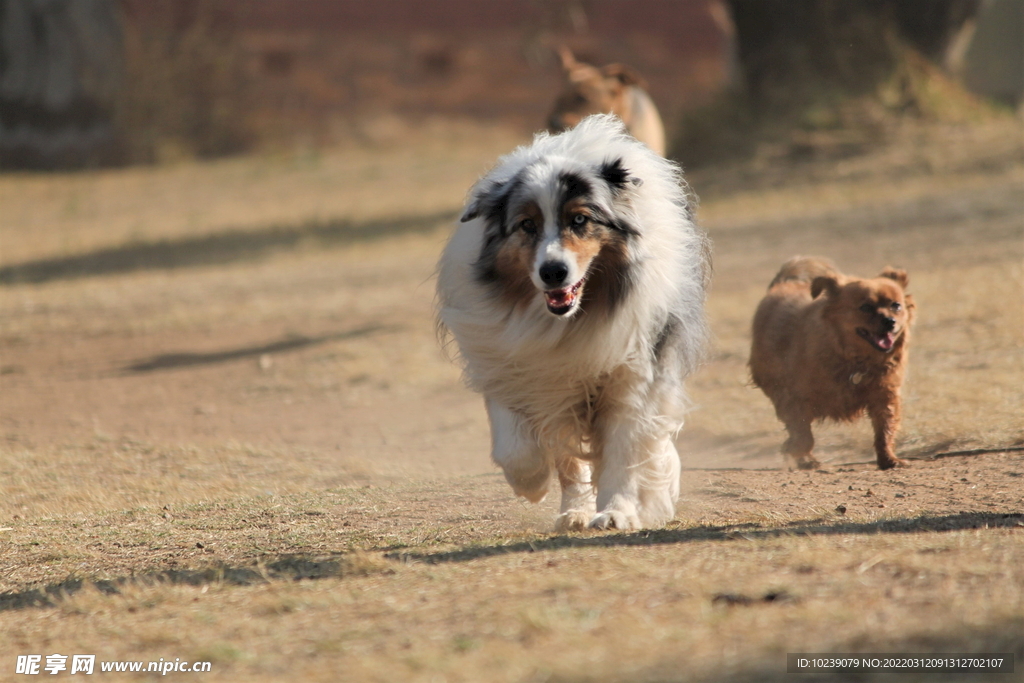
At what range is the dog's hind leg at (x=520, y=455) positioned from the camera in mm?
4973

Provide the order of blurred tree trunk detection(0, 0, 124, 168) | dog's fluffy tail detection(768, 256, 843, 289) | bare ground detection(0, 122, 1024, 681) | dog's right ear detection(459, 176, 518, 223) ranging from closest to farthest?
bare ground detection(0, 122, 1024, 681) → dog's right ear detection(459, 176, 518, 223) → dog's fluffy tail detection(768, 256, 843, 289) → blurred tree trunk detection(0, 0, 124, 168)

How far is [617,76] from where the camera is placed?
10.9 meters

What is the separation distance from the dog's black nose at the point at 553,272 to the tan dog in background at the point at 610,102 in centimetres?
577

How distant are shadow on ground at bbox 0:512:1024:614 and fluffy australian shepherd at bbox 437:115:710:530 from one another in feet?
1.35

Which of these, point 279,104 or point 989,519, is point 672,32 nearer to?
point 279,104

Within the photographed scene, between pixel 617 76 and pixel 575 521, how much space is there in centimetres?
692

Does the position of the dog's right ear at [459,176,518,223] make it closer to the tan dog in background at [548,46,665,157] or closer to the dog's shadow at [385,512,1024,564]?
the dog's shadow at [385,512,1024,564]

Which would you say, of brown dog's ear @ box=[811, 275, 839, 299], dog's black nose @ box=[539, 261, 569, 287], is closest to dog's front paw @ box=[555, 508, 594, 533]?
dog's black nose @ box=[539, 261, 569, 287]

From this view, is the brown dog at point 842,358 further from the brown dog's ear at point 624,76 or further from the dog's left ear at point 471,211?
the brown dog's ear at point 624,76

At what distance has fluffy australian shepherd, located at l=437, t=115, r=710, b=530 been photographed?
4.68 metres

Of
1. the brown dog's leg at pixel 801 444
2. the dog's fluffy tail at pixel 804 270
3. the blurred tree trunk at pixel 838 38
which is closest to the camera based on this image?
the brown dog's leg at pixel 801 444

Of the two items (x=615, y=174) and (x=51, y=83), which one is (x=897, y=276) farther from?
(x=51, y=83)

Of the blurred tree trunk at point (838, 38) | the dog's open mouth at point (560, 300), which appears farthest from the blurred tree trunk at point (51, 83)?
the dog's open mouth at point (560, 300)

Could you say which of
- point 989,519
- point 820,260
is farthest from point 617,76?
point 989,519
